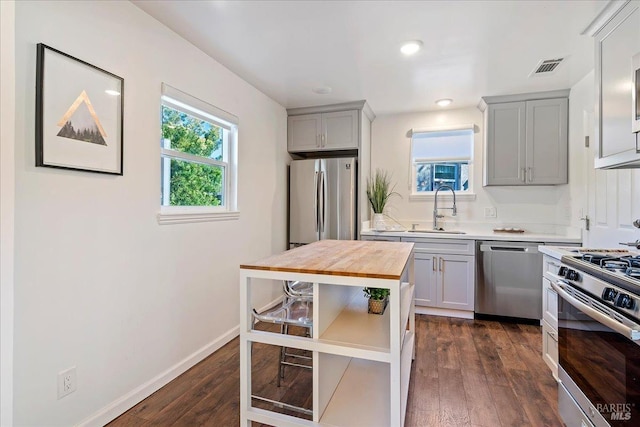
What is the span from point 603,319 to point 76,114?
257cm

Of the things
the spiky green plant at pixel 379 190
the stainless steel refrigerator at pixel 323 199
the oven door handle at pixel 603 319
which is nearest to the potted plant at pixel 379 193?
the spiky green plant at pixel 379 190

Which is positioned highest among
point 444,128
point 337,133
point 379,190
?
point 444,128

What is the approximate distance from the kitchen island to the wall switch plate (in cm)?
264

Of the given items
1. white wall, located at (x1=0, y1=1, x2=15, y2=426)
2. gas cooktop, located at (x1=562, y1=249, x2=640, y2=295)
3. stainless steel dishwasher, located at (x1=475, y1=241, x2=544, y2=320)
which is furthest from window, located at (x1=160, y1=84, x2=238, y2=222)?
stainless steel dishwasher, located at (x1=475, y1=241, x2=544, y2=320)

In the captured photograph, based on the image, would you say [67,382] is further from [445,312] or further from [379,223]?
[445,312]

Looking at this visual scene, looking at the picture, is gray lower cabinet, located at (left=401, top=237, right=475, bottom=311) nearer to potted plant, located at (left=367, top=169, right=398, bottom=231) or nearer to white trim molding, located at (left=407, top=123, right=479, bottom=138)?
potted plant, located at (left=367, top=169, right=398, bottom=231)

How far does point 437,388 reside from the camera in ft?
6.93

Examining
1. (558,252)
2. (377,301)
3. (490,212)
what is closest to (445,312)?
(490,212)

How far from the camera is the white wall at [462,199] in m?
3.72

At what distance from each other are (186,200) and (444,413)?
2.32m

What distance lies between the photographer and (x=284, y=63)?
9.10 feet

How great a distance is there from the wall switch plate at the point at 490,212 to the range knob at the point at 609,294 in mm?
2771

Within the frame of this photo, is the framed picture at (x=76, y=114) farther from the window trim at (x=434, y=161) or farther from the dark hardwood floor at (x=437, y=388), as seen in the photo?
the window trim at (x=434, y=161)

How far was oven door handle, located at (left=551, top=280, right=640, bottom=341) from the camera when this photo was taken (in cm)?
108
